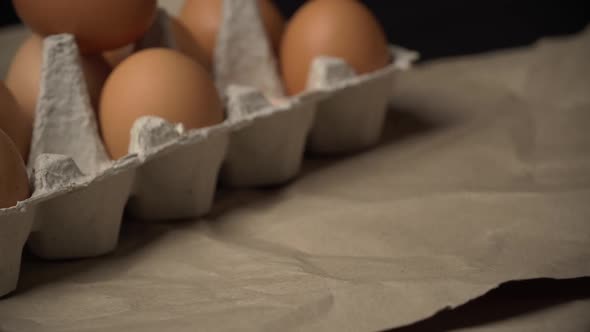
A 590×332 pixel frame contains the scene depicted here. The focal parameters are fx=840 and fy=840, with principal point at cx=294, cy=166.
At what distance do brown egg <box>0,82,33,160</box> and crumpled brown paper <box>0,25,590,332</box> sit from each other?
0.14 m

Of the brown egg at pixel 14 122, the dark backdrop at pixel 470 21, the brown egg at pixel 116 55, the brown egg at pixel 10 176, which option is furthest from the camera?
the dark backdrop at pixel 470 21

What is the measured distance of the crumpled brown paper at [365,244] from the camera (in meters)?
0.85

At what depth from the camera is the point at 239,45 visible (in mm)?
1215

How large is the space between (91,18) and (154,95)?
0.12 metres

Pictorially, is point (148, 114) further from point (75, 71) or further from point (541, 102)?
point (541, 102)

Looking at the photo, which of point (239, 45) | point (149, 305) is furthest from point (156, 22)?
point (149, 305)

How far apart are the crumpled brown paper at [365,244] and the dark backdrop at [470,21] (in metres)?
0.46

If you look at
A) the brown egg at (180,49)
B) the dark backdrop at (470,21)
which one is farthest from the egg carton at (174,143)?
the dark backdrop at (470,21)

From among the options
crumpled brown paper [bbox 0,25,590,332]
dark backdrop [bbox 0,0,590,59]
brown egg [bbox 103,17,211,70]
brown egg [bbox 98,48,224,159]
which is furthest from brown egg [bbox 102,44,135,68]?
dark backdrop [bbox 0,0,590,59]

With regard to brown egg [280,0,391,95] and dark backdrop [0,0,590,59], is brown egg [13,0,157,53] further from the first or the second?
dark backdrop [0,0,590,59]

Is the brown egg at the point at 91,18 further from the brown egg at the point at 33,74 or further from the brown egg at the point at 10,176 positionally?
the brown egg at the point at 10,176

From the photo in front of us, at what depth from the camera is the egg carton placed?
36.0 inches

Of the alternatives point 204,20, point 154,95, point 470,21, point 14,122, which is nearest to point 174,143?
point 154,95

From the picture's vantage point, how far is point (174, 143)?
0.97 meters
